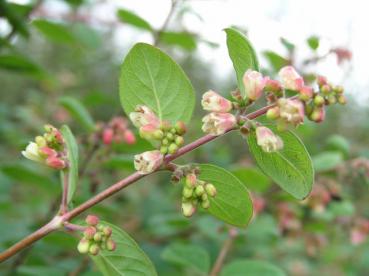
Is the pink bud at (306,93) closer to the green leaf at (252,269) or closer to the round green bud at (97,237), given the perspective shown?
the round green bud at (97,237)

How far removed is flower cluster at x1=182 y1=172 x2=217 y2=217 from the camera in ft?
4.52

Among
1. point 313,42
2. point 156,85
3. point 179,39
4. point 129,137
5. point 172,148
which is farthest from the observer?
point 179,39

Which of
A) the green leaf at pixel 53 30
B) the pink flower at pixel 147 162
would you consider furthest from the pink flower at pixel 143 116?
the green leaf at pixel 53 30

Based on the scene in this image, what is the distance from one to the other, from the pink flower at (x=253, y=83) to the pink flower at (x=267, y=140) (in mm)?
91

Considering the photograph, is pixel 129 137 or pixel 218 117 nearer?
pixel 218 117

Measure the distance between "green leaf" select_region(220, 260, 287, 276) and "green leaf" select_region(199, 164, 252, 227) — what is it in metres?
0.85

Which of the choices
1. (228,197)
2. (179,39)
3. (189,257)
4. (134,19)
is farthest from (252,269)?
(134,19)

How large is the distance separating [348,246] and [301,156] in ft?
13.9

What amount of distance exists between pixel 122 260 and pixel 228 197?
34 cm

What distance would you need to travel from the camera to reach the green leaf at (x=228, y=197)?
1404 millimetres

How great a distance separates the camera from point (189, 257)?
244 centimetres

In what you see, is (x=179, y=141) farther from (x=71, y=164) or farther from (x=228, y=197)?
(x=71, y=164)

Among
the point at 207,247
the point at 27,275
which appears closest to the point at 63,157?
the point at 27,275

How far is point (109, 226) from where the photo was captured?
1385mm
